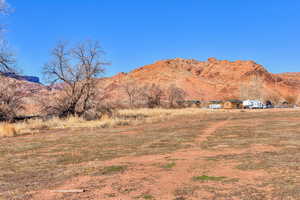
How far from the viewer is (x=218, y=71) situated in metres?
132

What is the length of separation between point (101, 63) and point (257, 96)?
66.0 m

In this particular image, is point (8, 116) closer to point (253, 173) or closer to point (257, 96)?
point (253, 173)

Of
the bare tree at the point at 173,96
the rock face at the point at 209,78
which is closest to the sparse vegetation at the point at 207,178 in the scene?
the bare tree at the point at 173,96

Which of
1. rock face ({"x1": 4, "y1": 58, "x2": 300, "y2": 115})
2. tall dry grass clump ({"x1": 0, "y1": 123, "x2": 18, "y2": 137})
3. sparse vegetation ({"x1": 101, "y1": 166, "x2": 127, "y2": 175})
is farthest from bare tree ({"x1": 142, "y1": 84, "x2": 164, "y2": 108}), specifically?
sparse vegetation ({"x1": 101, "y1": 166, "x2": 127, "y2": 175})

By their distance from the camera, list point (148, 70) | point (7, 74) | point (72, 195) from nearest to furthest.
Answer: point (72, 195) → point (7, 74) → point (148, 70)

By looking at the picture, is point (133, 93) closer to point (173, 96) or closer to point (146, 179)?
point (173, 96)

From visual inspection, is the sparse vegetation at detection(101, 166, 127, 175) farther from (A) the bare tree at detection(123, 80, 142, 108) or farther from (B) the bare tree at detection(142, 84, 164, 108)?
(B) the bare tree at detection(142, 84, 164, 108)

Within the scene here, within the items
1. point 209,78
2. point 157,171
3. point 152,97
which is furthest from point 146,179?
point 209,78

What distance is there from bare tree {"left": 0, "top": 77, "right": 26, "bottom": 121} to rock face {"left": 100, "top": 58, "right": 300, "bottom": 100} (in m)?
73.5

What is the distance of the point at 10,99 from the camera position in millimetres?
26328

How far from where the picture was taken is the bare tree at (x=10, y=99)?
25.2m

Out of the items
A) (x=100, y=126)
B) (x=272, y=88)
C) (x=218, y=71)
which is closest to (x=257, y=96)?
(x=272, y=88)

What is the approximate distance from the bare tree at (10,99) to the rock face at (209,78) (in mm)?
73499

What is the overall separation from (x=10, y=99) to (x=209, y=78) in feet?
Result: 352
